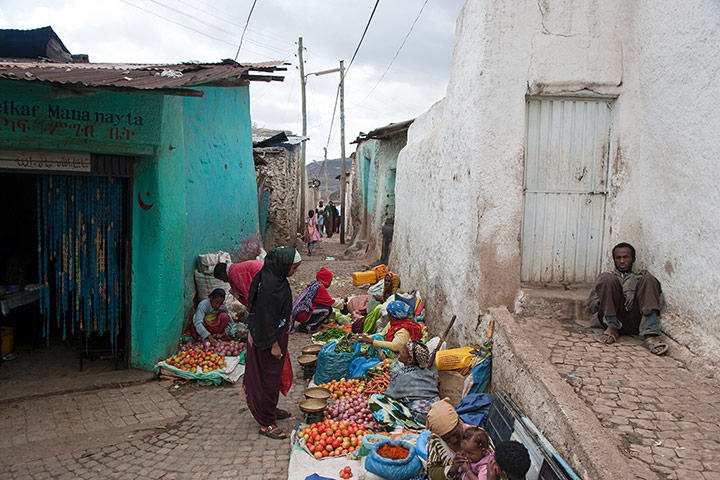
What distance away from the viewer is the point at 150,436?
4.59 m

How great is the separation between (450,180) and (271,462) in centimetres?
386

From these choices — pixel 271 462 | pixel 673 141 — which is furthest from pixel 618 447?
A: pixel 673 141

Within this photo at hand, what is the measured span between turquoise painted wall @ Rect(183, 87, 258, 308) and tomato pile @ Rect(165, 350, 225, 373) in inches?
38.6

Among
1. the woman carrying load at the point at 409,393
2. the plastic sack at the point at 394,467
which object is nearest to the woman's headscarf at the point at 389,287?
the woman carrying load at the point at 409,393

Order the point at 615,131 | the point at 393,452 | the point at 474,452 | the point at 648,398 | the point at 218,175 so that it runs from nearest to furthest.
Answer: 1. the point at 474,452
2. the point at 648,398
3. the point at 393,452
4. the point at 615,131
5. the point at 218,175

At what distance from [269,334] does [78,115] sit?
295cm

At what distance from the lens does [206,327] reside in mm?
6762

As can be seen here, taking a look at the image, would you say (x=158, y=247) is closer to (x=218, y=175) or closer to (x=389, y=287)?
(x=218, y=175)

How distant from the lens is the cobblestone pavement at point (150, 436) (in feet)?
13.1

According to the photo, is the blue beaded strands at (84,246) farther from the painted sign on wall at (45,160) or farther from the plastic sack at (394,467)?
the plastic sack at (394,467)

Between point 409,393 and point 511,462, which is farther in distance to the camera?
point 409,393

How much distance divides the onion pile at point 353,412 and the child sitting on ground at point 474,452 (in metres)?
1.36

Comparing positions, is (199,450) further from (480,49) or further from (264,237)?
(264,237)

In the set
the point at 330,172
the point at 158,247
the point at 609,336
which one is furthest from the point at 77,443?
the point at 330,172
